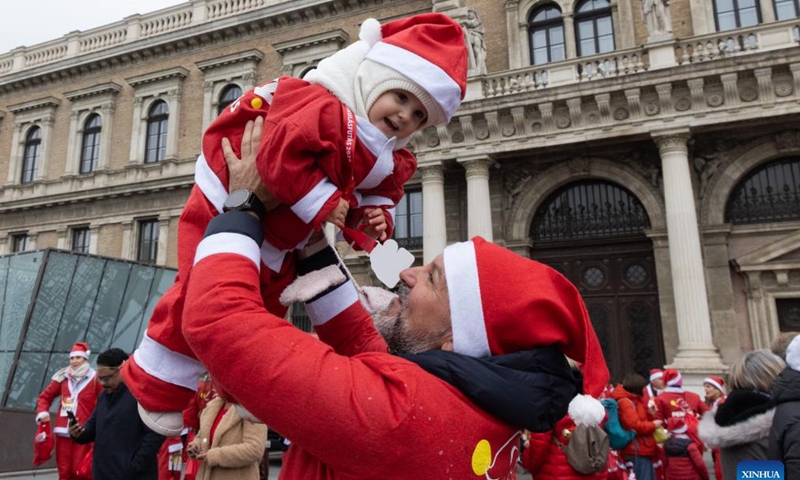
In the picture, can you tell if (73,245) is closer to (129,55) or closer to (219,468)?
(129,55)

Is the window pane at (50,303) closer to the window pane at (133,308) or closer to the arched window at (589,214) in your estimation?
the window pane at (133,308)

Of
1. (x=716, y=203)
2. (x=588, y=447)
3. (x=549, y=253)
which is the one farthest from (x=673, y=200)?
(x=588, y=447)

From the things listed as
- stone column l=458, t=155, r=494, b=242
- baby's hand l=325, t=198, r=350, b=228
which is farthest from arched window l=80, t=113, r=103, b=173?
baby's hand l=325, t=198, r=350, b=228

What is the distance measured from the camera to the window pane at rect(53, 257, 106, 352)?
12.5 metres

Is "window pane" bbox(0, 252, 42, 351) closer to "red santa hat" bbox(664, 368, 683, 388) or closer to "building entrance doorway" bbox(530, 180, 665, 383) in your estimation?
"building entrance doorway" bbox(530, 180, 665, 383)

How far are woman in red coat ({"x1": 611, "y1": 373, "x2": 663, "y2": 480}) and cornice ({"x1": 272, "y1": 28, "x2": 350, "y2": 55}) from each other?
15449mm

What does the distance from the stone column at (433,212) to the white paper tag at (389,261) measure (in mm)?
12438

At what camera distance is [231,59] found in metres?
20.5

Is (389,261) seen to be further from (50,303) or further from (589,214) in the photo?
(589,214)

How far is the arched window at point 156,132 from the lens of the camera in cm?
2169

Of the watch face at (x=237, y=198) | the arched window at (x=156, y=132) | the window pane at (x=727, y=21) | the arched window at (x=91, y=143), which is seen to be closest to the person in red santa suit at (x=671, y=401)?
the watch face at (x=237, y=198)

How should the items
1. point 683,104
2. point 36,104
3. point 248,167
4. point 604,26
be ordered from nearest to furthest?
point 248,167, point 683,104, point 604,26, point 36,104

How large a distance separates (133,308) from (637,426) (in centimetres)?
1214

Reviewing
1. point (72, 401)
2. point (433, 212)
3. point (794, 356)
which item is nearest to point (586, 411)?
point (794, 356)
